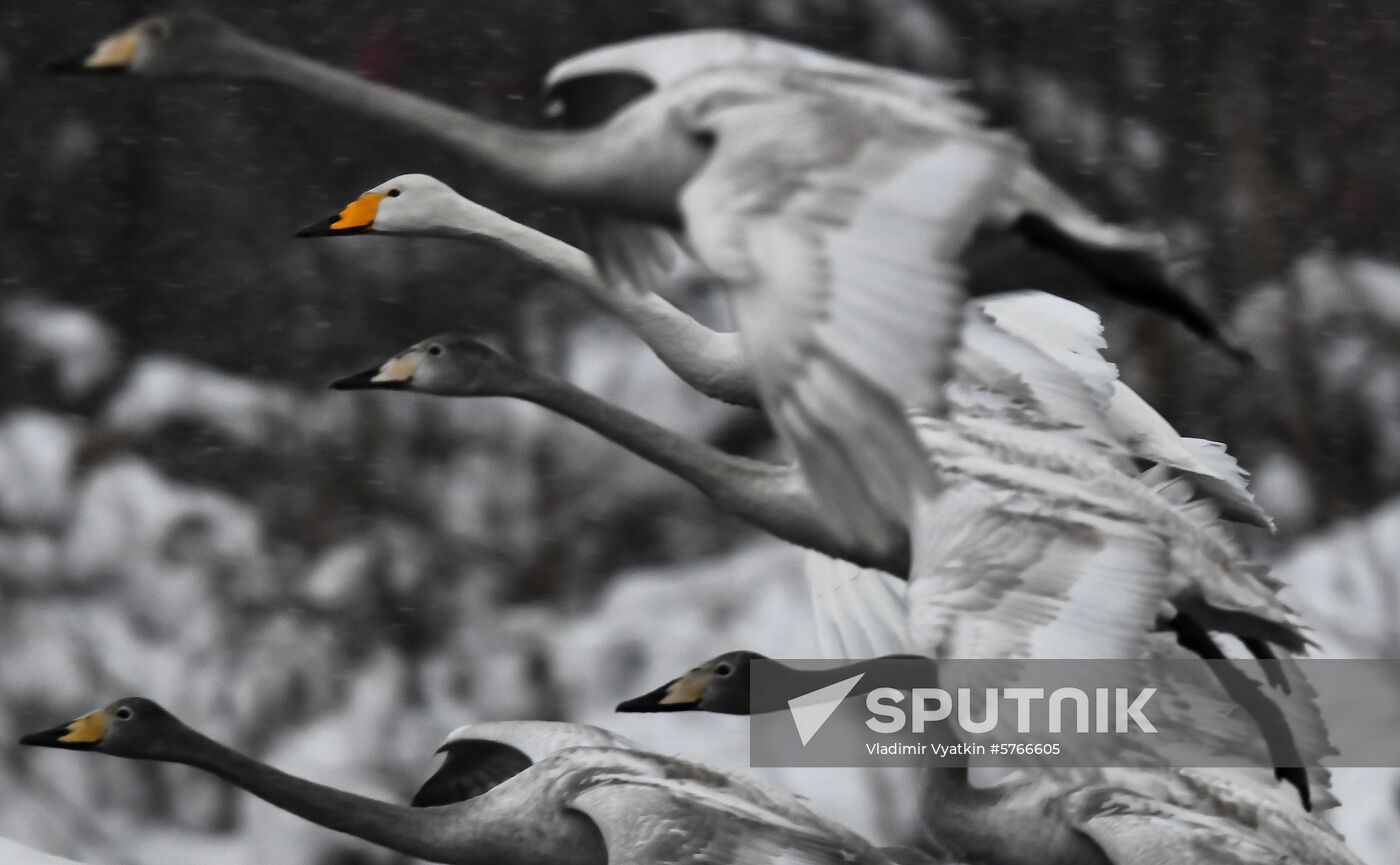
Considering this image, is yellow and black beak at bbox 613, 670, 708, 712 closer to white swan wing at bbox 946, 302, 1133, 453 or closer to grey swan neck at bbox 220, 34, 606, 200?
white swan wing at bbox 946, 302, 1133, 453

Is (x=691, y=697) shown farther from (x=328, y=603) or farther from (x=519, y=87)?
(x=328, y=603)

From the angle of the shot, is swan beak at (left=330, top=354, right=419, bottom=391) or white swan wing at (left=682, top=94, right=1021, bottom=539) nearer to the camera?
white swan wing at (left=682, top=94, right=1021, bottom=539)

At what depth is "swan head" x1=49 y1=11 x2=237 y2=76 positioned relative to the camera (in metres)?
1.10

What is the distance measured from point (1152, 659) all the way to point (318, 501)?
2.39 metres

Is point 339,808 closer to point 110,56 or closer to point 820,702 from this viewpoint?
point 820,702

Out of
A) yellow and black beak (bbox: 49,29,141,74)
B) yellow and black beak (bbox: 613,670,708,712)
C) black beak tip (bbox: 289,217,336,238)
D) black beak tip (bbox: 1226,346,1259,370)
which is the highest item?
yellow and black beak (bbox: 49,29,141,74)

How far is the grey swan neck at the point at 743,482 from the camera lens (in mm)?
1382

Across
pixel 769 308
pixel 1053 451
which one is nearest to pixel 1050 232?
pixel 769 308

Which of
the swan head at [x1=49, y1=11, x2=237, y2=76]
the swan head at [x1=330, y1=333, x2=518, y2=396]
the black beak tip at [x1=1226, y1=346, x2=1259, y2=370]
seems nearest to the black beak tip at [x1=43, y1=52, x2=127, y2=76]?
the swan head at [x1=49, y1=11, x2=237, y2=76]

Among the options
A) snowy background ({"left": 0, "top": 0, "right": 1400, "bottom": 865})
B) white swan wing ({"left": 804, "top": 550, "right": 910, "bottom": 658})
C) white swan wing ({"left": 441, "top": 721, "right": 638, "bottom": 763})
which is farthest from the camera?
snowy background ({"left": 0, "top": 0, "right": 1400, "bottom": 865})

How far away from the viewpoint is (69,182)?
3.57 metres

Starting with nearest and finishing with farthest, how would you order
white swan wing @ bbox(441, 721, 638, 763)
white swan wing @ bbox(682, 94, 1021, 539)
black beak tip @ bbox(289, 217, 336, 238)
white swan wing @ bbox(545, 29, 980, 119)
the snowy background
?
1. white swan wing @ bbox(682, 94, 1021, 539)
2. white swan wing @ bbox(545, 29, 980, 119)
3. black beak tip @ bbox(289, 217, 336, 238)
4. white swan wing @ bbox(441, 721, 638, 763)
5. the snowy background

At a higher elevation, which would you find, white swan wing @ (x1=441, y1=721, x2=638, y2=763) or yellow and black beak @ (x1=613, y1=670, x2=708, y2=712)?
yellow and black beak @ (x1=613, y1=670, x2=708, y2=712)

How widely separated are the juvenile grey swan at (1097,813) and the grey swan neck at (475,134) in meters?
0.45
